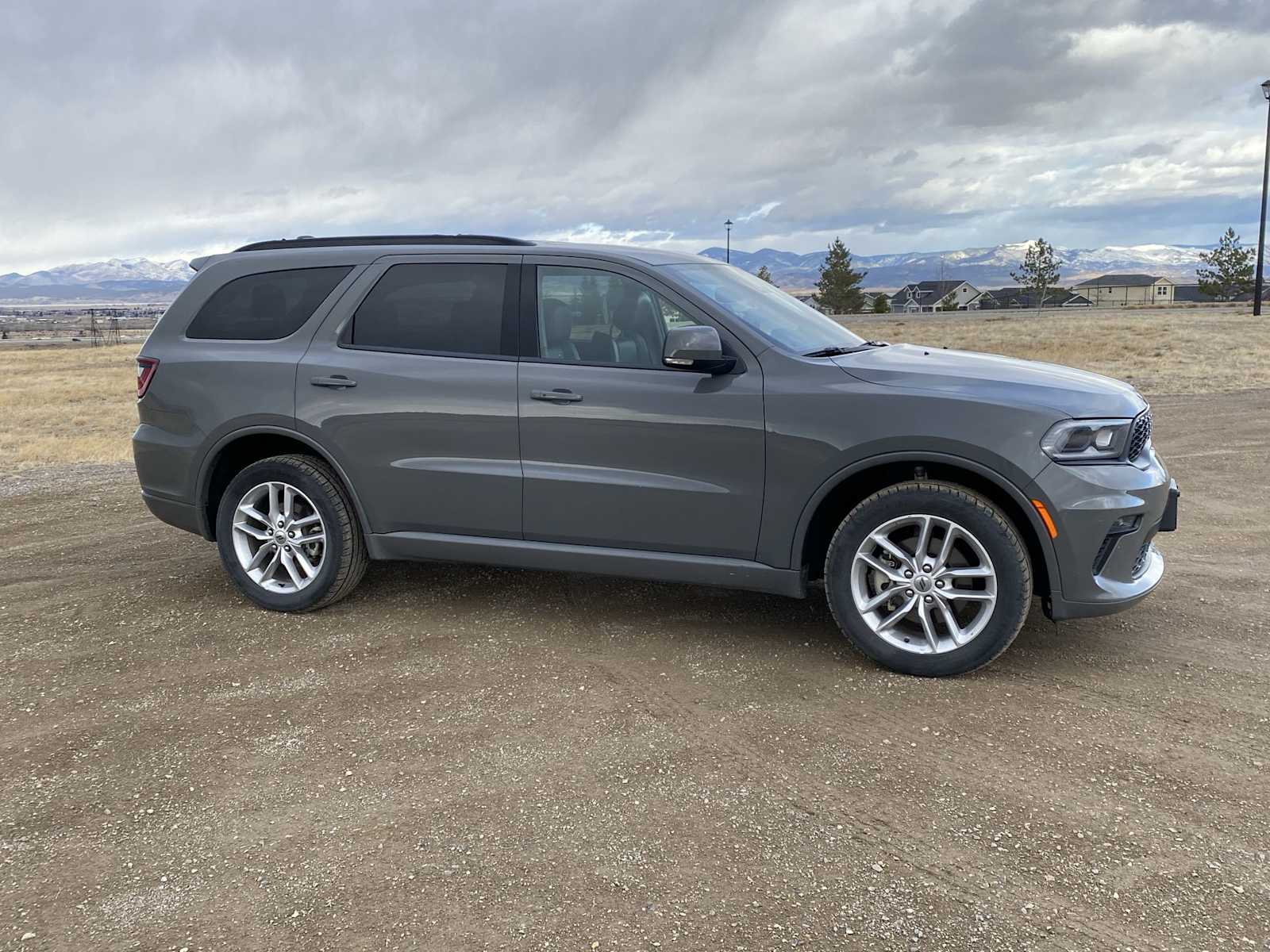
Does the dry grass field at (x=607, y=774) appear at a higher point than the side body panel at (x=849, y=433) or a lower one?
lower

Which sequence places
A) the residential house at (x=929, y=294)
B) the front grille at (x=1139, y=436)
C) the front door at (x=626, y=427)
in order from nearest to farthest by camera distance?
1. the front grille at (x=1139, y=436)
2. the front door at (x=626, y=427)
3. the residential house at (x=929, y=294)

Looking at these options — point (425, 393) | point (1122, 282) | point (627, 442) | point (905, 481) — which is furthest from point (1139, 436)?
point (1122, 282)

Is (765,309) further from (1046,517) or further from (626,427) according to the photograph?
(1046,517)

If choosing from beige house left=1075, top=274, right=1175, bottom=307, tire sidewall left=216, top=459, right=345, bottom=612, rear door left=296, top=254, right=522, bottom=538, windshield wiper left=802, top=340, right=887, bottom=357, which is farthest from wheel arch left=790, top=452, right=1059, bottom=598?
beige house left=1075, top=274, right=1175, bottom=307

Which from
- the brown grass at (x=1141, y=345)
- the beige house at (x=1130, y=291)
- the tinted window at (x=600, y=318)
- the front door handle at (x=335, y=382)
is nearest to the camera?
the tinted window at (x=600, y=318)

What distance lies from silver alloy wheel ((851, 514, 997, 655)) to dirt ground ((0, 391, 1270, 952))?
22 centimetres

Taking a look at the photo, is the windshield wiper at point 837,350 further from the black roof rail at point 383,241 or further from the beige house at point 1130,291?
the beige house at point 1130,291

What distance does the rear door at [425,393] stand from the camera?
4688mm

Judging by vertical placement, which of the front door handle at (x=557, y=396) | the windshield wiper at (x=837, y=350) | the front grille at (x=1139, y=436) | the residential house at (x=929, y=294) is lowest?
the front grille at (x=1139, y=436)

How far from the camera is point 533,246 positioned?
4.82 meters

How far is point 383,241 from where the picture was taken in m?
5.18

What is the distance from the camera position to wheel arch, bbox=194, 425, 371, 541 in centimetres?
499

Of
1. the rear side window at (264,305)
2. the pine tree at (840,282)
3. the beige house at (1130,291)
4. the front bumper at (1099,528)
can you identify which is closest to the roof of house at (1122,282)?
the beige house at (1130,291)

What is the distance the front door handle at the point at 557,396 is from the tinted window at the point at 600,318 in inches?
6.6
